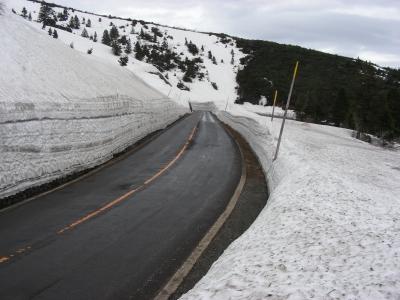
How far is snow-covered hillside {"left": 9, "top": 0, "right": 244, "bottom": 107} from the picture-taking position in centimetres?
8631

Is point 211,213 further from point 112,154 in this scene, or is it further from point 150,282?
point 112,154

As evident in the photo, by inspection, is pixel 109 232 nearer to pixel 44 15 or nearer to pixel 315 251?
pixel 315 251

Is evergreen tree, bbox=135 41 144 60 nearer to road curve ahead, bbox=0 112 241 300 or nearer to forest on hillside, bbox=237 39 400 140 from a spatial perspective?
forest on hillside, bbox=237 39 400 140

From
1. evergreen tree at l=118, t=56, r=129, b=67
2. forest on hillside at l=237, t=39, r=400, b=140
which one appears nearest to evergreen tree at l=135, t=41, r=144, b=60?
evergreen tree at l=118, t=56, r=129, b=67

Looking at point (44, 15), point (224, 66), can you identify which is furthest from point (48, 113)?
point (224, 66)

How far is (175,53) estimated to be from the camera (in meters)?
117

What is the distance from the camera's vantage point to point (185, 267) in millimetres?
6551

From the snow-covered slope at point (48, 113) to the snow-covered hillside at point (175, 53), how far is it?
59228 mm

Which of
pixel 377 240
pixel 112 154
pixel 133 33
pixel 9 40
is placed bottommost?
pixel 112 154

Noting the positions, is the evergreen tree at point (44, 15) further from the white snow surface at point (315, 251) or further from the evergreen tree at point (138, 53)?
the white snow surface at point (315, 251)

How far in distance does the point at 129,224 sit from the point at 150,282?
2.66 m

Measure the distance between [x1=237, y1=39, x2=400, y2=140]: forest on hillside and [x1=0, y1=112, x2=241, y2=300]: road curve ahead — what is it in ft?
131

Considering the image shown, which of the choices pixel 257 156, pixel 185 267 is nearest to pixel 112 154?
pixel 257 156

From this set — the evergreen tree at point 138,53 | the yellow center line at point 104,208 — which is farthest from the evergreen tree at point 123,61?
the yellow center line at point 104,208
